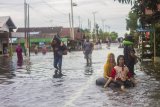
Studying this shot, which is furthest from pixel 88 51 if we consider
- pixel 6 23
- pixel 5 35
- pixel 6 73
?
→ pixel 6 23

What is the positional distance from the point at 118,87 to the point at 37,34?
97752mm

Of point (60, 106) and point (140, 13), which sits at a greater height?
point (140, 13)

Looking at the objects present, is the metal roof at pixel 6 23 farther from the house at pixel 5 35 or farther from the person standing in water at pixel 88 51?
the person standing in water at pixel 88 51

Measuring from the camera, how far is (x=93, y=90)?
45.9 feet

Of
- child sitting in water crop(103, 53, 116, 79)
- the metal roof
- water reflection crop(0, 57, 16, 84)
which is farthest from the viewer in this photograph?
the metal roof

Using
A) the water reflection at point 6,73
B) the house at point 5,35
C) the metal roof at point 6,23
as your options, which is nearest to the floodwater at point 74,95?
the water reflection at point 6,73

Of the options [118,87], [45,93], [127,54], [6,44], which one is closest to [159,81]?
[127,54]

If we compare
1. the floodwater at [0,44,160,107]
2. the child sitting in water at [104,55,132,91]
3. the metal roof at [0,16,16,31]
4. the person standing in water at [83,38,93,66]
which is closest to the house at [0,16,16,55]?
the metal roof at [0,16,16,31]

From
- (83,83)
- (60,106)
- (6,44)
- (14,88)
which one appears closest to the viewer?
(60,106)

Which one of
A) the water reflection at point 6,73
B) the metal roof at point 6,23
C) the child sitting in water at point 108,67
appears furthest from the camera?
the metal roof at point 6,23

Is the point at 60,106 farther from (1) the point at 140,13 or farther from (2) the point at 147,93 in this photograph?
(1) the point at 140,13

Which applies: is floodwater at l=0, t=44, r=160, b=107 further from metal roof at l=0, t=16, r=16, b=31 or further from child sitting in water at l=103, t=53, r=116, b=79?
metal roof at l=0, t=16, r=16, b=31

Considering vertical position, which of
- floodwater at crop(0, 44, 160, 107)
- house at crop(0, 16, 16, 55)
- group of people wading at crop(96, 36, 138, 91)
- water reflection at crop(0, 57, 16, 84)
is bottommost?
water reflection at crop(0, 57, 16, 84)

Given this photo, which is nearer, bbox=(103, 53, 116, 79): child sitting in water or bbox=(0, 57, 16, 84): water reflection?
bbox=(103, 53, 116, 79): child sitting in water
